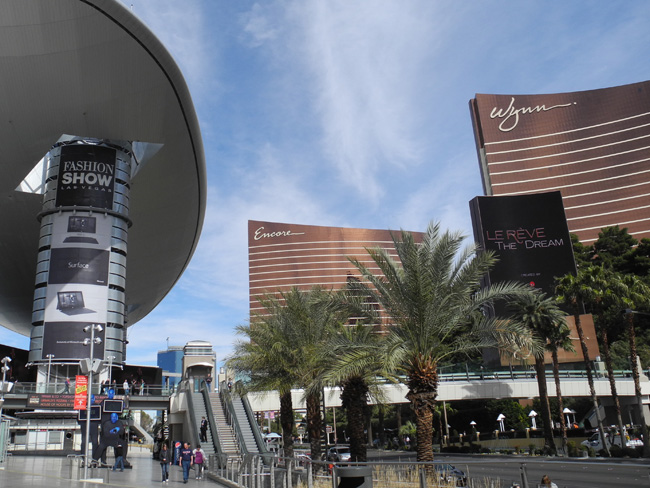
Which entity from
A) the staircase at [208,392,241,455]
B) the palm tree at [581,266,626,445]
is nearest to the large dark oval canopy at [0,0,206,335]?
the staircase at [208,392,241,455]

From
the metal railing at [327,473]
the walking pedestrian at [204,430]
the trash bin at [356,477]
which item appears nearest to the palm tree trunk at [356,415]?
the metal railing at [327,473]

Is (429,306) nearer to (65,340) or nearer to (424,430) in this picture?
(424,430)

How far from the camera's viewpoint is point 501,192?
104812 millimetres

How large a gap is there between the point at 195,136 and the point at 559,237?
119ft

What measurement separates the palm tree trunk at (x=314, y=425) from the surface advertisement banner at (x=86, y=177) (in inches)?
901

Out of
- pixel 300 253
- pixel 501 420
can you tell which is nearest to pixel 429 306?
pixel 501 420

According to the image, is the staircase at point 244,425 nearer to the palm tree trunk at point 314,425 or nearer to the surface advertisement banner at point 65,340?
the palm tree trunk at point 314,425

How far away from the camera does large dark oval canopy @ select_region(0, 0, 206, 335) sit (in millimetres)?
32188

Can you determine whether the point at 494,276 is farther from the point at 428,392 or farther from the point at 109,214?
the point at 428,392

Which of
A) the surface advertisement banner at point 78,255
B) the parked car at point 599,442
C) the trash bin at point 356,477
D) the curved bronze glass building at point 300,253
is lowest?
the parked car at point 599,442

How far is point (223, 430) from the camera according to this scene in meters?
27.4

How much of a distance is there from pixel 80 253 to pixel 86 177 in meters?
5.24

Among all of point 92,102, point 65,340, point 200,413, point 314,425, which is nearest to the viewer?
point 314,425

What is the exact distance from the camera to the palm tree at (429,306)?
15.5 meters
